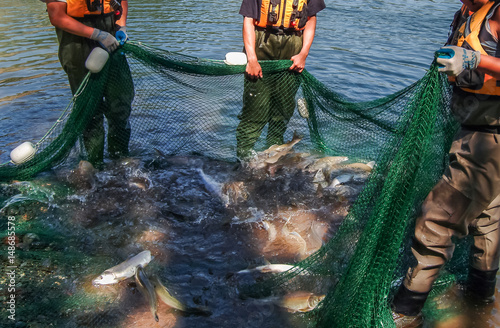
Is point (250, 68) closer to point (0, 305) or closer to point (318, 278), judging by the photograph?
point (318, 278)

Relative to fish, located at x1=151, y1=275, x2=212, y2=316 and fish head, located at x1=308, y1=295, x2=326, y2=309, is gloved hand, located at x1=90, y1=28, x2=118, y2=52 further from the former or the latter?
fish head, located at x1=308, y1=295, x2=326, y2=309

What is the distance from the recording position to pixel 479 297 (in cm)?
341

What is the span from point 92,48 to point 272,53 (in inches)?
82.9

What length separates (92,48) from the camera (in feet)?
15.6

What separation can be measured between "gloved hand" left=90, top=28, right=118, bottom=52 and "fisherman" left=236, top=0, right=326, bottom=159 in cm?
149

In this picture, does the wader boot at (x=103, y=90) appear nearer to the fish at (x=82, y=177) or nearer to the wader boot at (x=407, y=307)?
the fish at (x=82, y=177)

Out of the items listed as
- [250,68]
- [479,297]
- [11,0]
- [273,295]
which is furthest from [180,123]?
[11,0]

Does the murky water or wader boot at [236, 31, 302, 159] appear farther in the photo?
wader boot at [236, 31, 302, 159]

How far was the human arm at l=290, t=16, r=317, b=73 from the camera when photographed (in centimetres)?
489

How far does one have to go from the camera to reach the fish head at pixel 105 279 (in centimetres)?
346

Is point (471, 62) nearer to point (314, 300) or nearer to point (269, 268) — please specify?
point (314, 300)

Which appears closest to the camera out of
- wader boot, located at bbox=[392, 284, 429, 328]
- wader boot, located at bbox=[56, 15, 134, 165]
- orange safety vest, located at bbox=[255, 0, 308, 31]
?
wader boot, located at bbox=[392, 284, 429, 328]

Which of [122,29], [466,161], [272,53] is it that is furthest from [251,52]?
[466,161]

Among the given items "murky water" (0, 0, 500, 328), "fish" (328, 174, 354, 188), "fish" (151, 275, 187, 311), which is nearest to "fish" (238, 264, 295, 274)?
"murky water" (0, 0, 500, 328)
